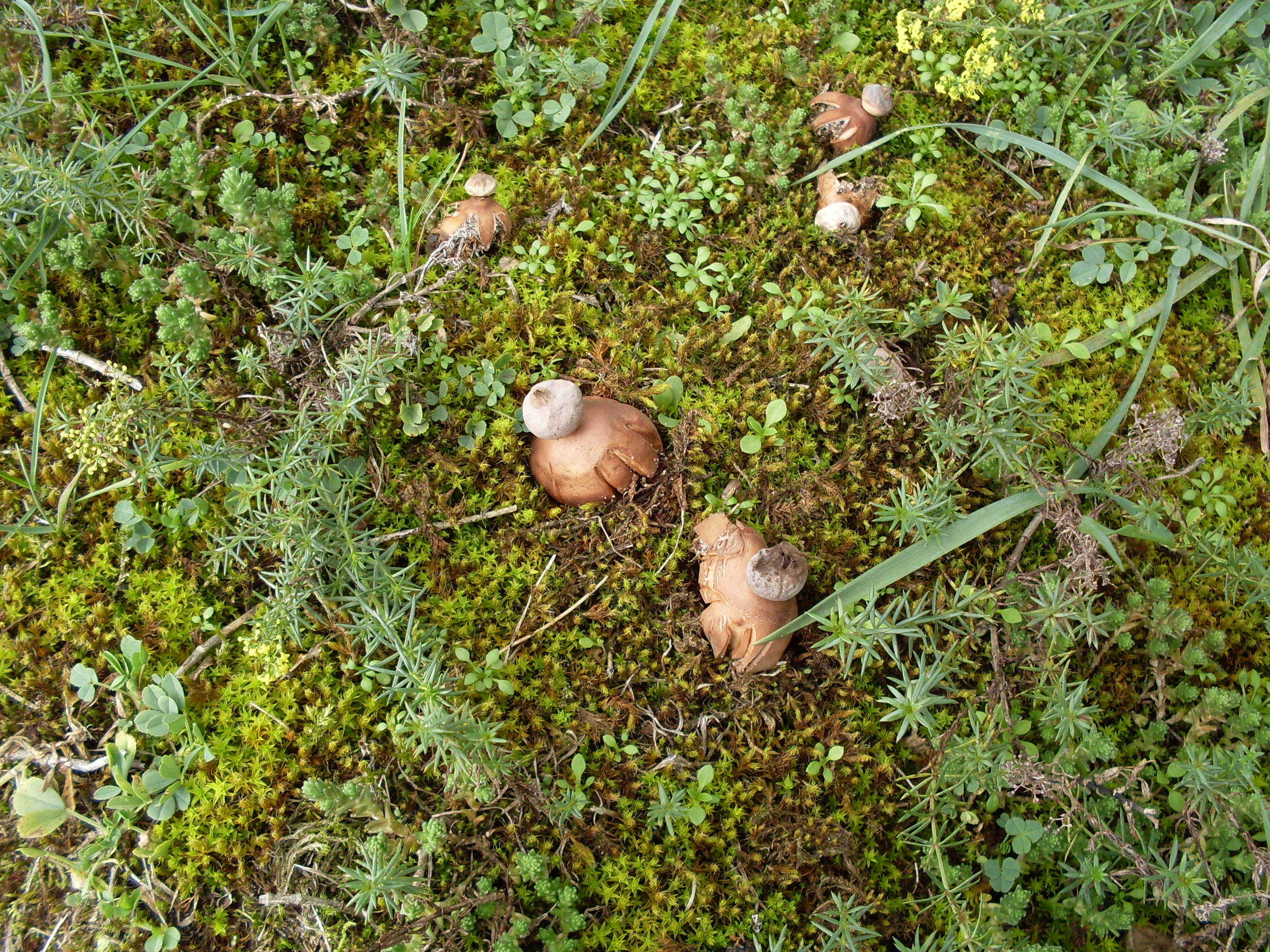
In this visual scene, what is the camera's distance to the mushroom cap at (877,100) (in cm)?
396

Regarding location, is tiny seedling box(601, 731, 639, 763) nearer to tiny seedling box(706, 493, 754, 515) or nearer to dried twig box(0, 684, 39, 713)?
Answer: tiny seedling box(706, 493, 754, 515)

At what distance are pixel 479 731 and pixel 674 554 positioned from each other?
1072mm

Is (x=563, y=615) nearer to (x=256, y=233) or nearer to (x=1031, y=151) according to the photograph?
(x=256, y=233)

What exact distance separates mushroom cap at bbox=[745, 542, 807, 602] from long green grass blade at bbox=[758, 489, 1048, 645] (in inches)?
7.7

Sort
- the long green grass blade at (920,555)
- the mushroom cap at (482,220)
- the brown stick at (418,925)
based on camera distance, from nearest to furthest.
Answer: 1. the brown stick at (418,925)
2. the long green grass blade at (920,555)
3. the mushroom cap at (482,220)

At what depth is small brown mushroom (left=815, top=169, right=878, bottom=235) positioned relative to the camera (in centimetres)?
377

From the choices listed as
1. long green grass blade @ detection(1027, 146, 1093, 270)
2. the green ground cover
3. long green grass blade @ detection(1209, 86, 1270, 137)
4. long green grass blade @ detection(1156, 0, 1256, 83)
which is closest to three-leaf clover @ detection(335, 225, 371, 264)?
the green ground cover

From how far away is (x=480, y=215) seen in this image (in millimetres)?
3682

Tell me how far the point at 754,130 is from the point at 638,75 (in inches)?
30.3

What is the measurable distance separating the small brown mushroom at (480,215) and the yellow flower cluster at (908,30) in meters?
2.20

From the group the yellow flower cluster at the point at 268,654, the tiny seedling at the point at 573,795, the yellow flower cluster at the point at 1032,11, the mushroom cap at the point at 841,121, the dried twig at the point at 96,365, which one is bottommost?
the tiny seedling at the point at 573,795

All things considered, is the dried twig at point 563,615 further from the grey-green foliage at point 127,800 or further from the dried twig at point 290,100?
the dried twig at point 290,100

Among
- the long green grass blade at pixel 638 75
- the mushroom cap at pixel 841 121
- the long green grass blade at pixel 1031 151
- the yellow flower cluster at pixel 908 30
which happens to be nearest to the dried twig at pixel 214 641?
the long green grass blade at pixel 638 75

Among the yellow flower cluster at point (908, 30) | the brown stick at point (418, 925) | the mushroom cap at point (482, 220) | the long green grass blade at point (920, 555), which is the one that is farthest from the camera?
the yellow flower cluster at point (908, 30)
